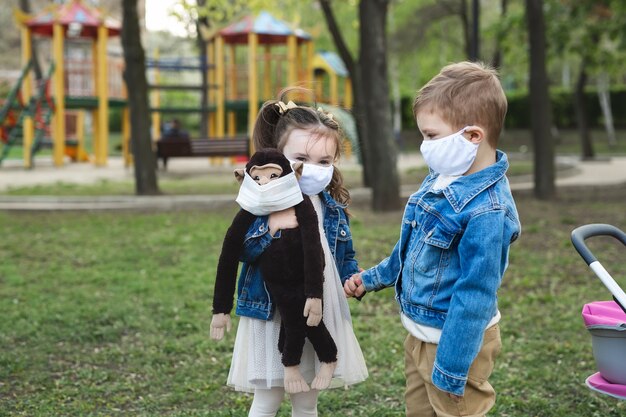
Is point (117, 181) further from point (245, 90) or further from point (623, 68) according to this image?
point (623, 68)

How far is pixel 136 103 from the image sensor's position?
537 inches

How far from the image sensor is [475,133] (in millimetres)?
2906

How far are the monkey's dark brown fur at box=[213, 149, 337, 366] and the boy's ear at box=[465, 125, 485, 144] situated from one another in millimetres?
631

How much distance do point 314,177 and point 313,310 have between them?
499 mm

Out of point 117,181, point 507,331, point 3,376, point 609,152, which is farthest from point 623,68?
point 3,376

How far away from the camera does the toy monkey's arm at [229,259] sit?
317 centimetres

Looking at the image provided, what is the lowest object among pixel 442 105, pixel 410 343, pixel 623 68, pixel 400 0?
pixel 410 343

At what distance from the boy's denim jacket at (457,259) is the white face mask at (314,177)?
0.34 meters

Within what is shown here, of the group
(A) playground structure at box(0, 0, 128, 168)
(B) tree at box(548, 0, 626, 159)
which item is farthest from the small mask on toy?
(A) playground structure at box(0, 0, 128, 168)

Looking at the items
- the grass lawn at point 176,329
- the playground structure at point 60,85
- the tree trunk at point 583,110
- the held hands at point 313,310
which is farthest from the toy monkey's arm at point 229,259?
the tree trunk at point 583,110

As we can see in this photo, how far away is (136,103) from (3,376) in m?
9.00

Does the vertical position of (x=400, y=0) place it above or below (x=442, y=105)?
above

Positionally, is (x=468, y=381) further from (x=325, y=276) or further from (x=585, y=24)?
(x=585, y=24)

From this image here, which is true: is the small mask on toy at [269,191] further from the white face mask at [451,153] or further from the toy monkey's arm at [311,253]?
the white face mask at [451,153]
